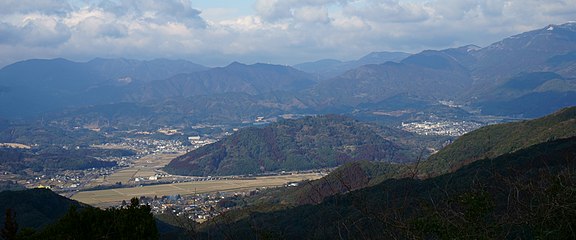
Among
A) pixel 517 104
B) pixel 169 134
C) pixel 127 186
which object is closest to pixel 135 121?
pixel 169 134

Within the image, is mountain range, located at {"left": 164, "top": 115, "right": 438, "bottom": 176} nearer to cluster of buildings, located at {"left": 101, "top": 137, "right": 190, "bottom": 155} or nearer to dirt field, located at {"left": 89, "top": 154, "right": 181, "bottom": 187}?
dirt field, located at {"left": 89, "top": 154, "right": 181, "bottom": 187}

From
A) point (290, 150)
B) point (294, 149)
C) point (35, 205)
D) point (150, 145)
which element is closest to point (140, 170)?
point (290, 150)

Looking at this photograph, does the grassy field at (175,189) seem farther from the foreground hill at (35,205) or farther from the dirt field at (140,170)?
the foreground hill at (35,205)

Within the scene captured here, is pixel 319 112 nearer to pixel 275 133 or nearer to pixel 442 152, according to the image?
pixel 275 133

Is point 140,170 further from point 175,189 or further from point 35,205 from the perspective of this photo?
point 35,205

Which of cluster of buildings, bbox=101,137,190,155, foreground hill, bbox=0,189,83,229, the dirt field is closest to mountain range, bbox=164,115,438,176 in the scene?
the dirt field

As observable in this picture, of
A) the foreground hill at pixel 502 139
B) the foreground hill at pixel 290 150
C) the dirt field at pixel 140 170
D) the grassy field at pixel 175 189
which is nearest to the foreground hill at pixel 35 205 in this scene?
the grassy field at pixel 175 189
